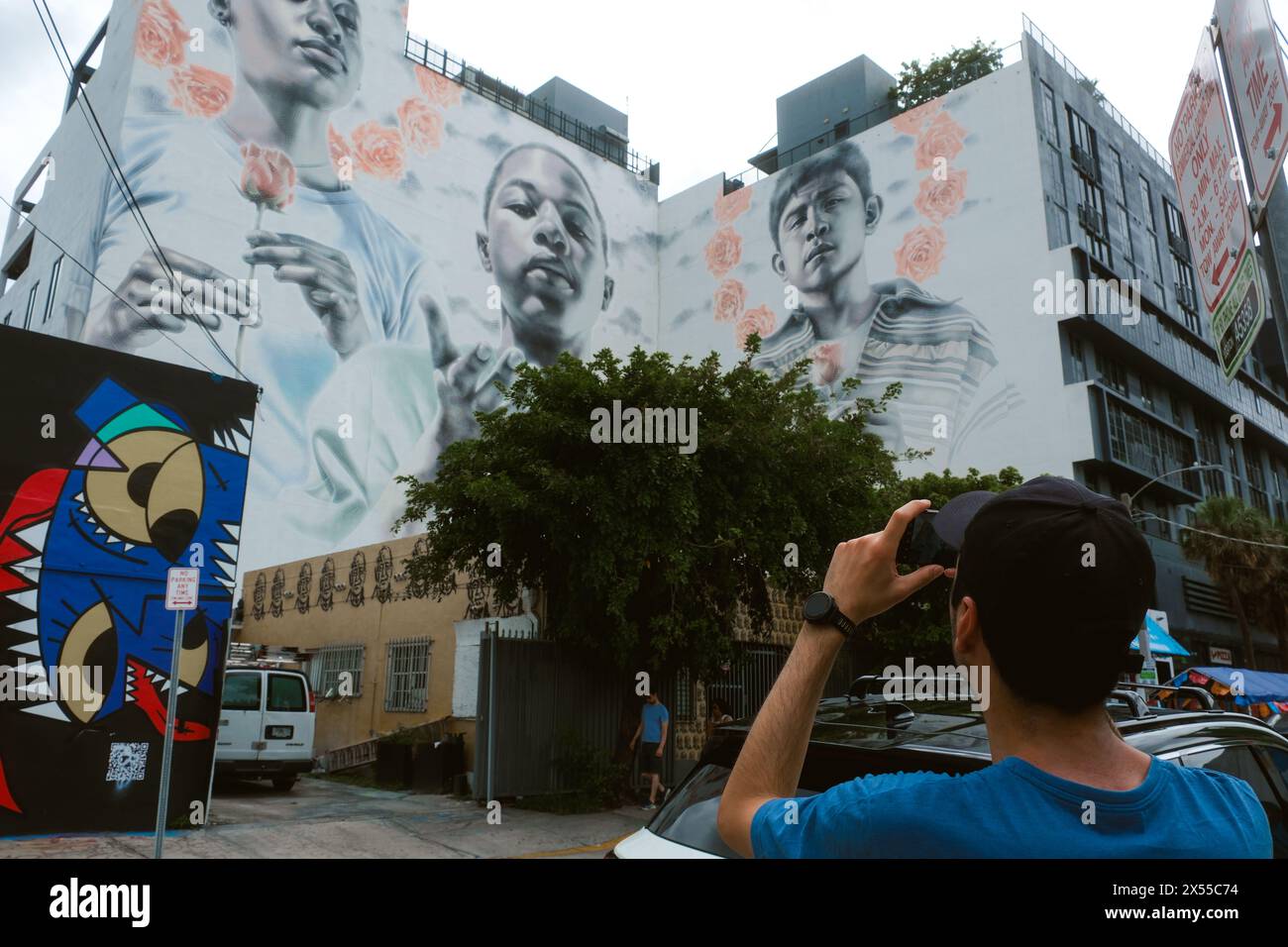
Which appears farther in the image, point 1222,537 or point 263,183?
point 263,183

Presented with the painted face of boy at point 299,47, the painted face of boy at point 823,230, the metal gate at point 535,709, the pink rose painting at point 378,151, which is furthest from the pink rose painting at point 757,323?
the metal gate at point 535,709

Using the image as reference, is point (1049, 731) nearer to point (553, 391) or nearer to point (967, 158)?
point (553, 391)

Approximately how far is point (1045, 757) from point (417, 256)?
5010 cm

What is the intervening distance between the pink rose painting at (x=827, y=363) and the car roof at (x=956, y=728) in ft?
138

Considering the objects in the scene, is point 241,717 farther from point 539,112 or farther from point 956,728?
point 539,112

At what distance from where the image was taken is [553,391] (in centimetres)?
1445

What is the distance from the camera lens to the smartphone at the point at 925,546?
1.68 metres

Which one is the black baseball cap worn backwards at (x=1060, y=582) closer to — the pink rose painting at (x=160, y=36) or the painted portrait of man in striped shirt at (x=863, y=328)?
the painted portrait of man in striped shirt at (x=863, y=328)

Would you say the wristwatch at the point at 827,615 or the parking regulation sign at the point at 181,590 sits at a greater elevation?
the parking regulation sign at the point at 181,590

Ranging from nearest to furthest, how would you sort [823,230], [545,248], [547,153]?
[823,230], [545,248], [547,153]

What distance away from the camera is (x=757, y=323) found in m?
50.0

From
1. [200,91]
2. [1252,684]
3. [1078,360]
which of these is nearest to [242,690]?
[1252,684]

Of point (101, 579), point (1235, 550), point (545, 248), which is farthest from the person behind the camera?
point (545, 248)
